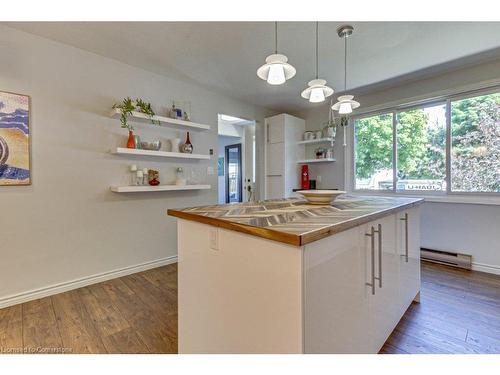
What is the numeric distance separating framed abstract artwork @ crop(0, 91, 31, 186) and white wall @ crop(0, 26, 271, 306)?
0.19ft

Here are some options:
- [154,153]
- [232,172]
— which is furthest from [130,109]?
[232,172]

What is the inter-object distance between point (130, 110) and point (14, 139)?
1021 mm

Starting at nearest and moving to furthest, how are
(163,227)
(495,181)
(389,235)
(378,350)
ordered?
(378,350) → (389,235) → (495,181) → (163,227)

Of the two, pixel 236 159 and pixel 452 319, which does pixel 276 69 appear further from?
pixel 236 159

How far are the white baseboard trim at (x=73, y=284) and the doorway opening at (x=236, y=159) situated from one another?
7.30 feet

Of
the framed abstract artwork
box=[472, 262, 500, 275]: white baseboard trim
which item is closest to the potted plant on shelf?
the framed abstract artwork

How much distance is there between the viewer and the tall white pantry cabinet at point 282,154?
429cm

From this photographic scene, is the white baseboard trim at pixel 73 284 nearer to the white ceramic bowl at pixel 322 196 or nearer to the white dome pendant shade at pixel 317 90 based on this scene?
the white ceramic bowl at pixel 322 196

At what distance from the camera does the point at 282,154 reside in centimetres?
430
